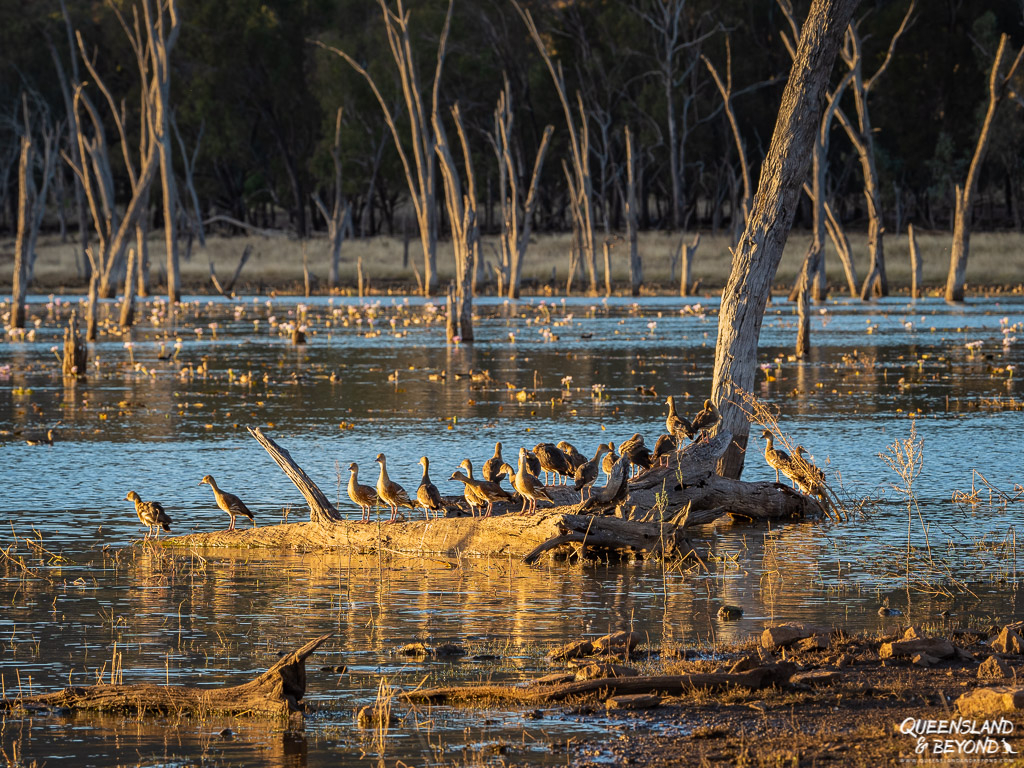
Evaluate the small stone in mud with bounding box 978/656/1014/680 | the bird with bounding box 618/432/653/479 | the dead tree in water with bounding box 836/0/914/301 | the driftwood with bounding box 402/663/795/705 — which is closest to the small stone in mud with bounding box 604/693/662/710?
the driftwood with bounding box 402/663/795/705

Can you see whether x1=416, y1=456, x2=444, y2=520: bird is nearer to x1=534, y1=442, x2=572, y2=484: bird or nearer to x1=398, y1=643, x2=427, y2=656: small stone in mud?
x1=534, y1=442, x2=572, y2=484: bird

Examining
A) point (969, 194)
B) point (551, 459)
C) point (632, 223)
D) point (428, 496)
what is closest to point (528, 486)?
point (428, 496)

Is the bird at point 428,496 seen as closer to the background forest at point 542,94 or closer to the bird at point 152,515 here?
the bird at point 152,515

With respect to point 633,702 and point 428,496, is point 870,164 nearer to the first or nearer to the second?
point 428,496

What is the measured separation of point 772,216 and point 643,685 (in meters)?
7.82

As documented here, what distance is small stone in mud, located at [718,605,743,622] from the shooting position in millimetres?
9613

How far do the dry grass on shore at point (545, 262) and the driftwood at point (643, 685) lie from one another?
5476 cm

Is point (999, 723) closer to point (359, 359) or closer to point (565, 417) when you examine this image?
point (565, 417)

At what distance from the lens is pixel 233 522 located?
13.1 meters

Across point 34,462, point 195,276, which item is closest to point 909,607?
point 34,462

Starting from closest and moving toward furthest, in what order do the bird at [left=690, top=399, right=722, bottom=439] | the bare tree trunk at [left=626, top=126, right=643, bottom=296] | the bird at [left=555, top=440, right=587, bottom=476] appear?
the bird at [left=555, top=440, right=587, bottom=476]
the bird at [left=690, top=399, right=722, bottom=439]
the bare tree trunk at [left=626, top=126, right=643, bottom=296]

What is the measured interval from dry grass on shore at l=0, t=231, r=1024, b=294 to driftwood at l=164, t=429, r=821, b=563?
162 ft

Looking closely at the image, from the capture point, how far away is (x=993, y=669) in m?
7.80

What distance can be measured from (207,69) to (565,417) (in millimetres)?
60219
